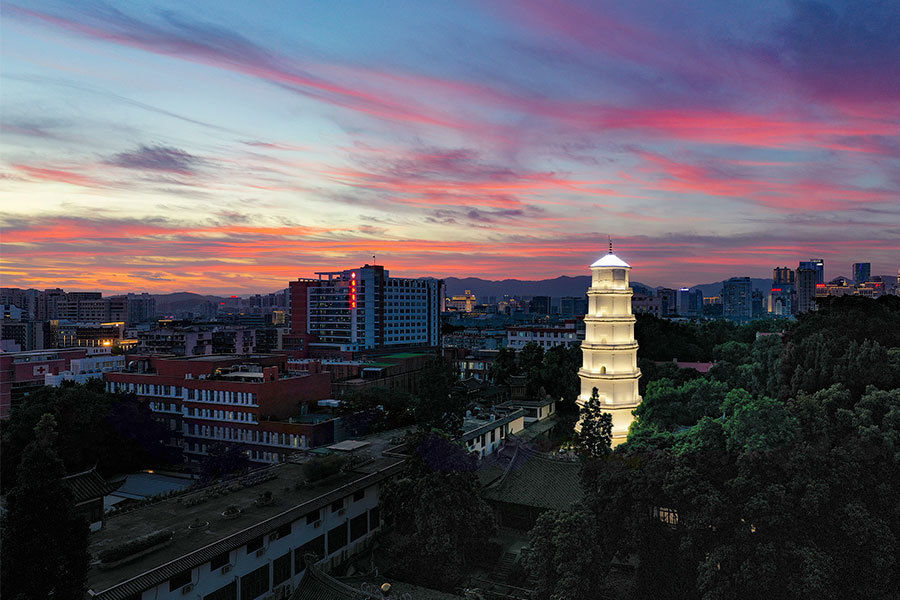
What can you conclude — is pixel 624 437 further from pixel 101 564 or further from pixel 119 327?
pixel 119 327

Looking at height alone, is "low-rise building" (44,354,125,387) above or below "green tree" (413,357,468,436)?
below

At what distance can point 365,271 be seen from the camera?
9931 cm

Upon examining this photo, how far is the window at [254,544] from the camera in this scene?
22.8 meters

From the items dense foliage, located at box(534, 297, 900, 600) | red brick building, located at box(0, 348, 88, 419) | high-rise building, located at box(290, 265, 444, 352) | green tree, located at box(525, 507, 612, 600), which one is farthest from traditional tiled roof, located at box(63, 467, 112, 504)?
high-rise building, located at box(290, 265, 444, 352)

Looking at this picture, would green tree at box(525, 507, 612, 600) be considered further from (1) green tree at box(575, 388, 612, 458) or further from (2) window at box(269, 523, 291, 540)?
(1) green tree at box(575, 388, 612, 458)

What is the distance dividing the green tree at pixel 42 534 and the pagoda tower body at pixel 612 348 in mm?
37992

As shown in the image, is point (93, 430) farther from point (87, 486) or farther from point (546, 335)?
point (546, 335)

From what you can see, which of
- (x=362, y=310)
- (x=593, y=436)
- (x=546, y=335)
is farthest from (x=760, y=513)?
(x=362, y=310)

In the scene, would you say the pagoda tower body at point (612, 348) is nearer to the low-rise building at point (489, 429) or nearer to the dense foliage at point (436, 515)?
the low-rise building at point (489, 429)

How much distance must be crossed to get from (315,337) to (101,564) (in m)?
84.4

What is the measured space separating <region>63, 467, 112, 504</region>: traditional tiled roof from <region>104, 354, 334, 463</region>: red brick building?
60.6 ft

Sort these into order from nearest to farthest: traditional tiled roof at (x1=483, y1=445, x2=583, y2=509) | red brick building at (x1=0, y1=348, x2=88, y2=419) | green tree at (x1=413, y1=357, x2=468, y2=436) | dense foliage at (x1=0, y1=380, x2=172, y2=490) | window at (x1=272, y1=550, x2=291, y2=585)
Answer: window at (x1=272, y1=550, x2=291, y2=585), traditional tiled roof at (x1=483, y1=445, x2=583, y2=509), green tree at (x1=413, y1=357, x2=468, y2=436), dense foliage at (x1=0, y1=380, x2=172, y2=490), red brick building at (x1=0, y1=348, x2=88, y2=419)

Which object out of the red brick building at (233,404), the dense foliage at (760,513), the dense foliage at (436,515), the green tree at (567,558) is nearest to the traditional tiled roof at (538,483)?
the dense foliage at (436,515)

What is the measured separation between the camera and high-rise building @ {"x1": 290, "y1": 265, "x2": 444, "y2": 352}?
99500 mm
